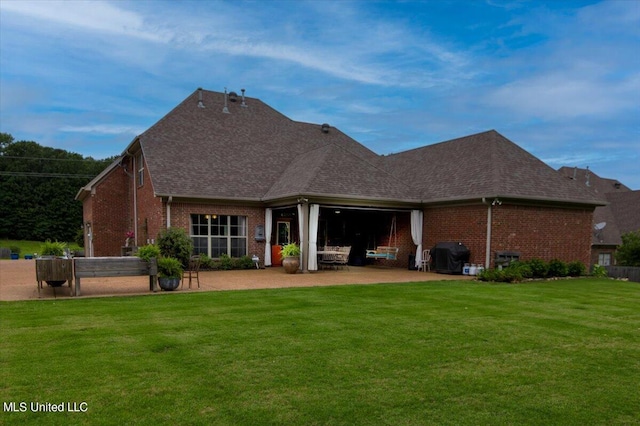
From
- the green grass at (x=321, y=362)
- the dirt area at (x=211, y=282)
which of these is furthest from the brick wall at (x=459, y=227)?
the green grass at (x=321, y=362)

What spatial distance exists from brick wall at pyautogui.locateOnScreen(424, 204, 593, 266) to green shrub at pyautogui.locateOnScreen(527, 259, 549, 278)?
0.71m

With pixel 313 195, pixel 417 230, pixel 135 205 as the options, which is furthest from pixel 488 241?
pixel 135 205

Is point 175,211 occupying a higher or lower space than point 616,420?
higher

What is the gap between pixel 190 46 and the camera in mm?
17703

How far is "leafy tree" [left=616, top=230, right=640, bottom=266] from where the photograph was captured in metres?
21.7

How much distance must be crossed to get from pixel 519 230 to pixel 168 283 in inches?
486

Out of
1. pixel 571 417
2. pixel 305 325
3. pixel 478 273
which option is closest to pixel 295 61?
pixel 478 273

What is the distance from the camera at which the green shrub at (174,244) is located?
1498cm

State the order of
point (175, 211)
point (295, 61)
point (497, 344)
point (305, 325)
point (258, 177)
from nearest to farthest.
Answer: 1. point (497, 344)
2. point (305, 325)
3. point (175, 211)
4. point (258, 177)
5. point (295, 61)

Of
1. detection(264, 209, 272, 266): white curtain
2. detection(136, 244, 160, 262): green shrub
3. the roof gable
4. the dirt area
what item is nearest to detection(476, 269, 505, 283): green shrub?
the dirt area

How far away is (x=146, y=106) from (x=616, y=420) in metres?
33.9

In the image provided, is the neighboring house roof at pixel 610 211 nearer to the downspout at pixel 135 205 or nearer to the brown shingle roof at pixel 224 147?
the brown shingle roof at pixel 224 147

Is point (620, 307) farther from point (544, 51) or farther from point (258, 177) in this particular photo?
point (258, 177)

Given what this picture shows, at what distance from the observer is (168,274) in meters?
10.6
